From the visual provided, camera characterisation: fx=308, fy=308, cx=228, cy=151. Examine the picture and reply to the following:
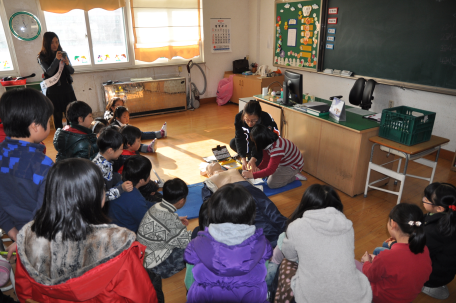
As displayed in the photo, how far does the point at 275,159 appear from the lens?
10.5ft

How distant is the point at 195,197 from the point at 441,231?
2188 millimetres

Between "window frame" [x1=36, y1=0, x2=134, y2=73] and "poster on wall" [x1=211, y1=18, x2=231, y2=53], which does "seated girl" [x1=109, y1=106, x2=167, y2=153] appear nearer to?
"window frame" [x1=36, y1=0, x2=134, y2=73]

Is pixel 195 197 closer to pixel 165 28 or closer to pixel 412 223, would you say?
pixel 412 223

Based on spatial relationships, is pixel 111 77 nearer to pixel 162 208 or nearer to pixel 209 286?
pixel 162 208

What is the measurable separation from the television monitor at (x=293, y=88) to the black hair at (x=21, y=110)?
302 cm

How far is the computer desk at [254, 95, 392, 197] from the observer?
313 centimetres

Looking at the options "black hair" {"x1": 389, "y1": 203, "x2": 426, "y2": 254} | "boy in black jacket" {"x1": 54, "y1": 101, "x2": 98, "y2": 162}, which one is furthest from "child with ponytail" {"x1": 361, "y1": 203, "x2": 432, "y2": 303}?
"boy in black jacket" {"x1": 54, "y1": 101, "x2": 98, "y2": 162}

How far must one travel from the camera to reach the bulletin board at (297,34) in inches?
221

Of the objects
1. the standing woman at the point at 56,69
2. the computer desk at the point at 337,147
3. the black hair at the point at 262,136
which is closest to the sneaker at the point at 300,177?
the computer desk at the point at 337,147

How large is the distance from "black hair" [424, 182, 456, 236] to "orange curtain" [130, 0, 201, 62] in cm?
578

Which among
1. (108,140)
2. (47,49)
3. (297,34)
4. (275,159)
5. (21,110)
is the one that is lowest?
(275,159)

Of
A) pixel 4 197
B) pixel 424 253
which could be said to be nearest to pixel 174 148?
pixel 4 197

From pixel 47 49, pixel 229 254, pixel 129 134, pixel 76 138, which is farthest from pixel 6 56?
pixel 229 254

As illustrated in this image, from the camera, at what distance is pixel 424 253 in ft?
5.48
